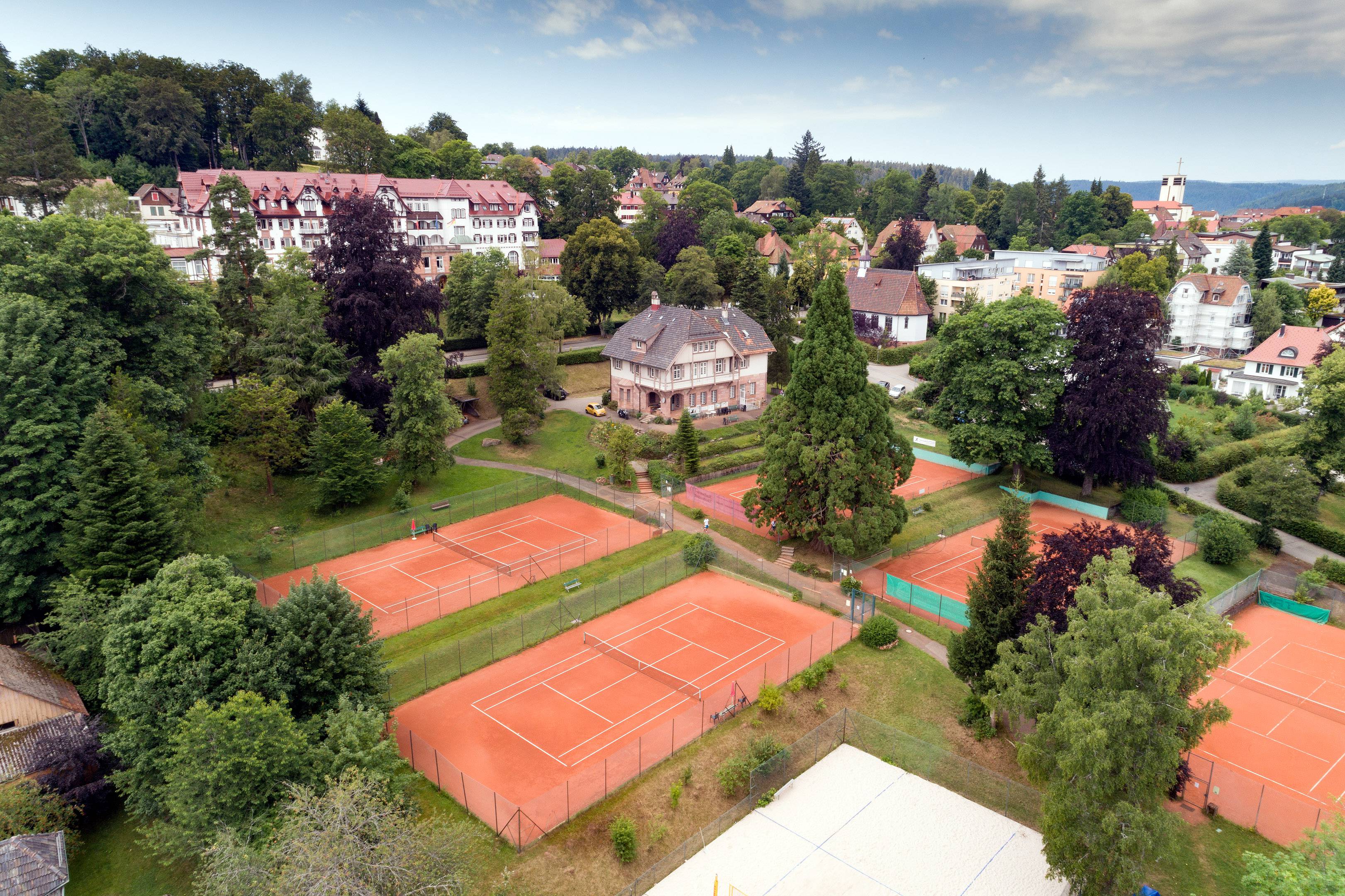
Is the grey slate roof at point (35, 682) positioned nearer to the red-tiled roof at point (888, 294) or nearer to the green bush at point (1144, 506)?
the green bush at point (1144, 506)

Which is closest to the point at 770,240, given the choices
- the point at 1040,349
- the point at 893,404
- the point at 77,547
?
the point at 893,404

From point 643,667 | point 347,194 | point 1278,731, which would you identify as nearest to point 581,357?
point 347,194

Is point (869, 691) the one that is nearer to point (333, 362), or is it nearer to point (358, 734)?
point (358, 734)

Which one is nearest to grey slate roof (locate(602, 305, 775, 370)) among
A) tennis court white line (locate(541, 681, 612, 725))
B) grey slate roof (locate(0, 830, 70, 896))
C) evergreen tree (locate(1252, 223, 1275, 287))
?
tennis court white line (locate(541, 681, 612, 725))

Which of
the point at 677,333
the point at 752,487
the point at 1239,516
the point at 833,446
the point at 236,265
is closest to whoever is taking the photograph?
the point at 833,446

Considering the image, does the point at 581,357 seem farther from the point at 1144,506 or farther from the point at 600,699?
the point at 1144,506

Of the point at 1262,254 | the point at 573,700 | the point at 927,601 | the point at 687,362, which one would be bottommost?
the point at 573,700
